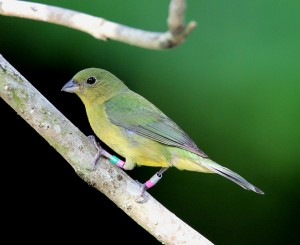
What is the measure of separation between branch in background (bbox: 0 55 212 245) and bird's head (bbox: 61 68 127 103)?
0.55 m

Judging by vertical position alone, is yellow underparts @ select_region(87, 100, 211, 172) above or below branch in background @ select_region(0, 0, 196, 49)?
below

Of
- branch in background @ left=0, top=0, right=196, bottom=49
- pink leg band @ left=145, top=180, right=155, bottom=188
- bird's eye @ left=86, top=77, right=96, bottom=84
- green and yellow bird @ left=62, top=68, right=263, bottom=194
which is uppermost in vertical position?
branch in background @ left=0, top=0, right=196, bottom=49

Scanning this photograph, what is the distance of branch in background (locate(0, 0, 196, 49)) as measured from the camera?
1.33m

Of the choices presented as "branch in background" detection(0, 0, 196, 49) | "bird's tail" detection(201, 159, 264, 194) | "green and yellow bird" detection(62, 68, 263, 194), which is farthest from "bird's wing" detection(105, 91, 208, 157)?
"branch in background" detection(0, 0, 196, 49)

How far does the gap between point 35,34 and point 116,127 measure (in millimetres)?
983

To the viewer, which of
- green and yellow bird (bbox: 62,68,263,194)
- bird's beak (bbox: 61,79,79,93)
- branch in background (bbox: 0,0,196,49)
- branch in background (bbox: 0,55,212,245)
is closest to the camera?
branch in background (bbox: 0,0,196,49)

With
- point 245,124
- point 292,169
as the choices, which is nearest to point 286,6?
point 245,124

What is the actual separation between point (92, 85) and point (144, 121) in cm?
33

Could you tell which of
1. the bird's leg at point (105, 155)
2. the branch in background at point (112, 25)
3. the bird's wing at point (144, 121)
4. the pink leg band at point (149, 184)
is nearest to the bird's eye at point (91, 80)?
the bird's wing at point (144, 121)

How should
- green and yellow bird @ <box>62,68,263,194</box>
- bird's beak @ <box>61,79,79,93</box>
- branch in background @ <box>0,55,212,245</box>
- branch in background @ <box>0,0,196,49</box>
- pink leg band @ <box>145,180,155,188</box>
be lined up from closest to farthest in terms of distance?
branch in background @ <box>0,0,196,49</box>
branch in background @ <box>0,55,212,245</box>
pink leg band @ <box>145,180,155,188</box>
green and yellow bird @ <box>62,68,263,194</box>
bird's beak @ <box>61,79,79,93</box>

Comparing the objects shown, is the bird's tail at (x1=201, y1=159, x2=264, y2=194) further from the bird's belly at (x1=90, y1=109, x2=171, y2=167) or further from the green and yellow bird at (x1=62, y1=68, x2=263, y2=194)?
the bird's belly at (x1=90, y1=109, x2=171, y2=167)

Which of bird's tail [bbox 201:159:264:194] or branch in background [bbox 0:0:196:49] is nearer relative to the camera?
branch in background [bbox 0:0:196:49]

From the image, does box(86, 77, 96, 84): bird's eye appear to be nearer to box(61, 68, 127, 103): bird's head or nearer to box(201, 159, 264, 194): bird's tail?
box(61, 68, 127, 103): bird's head

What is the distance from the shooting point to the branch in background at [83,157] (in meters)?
2.49
